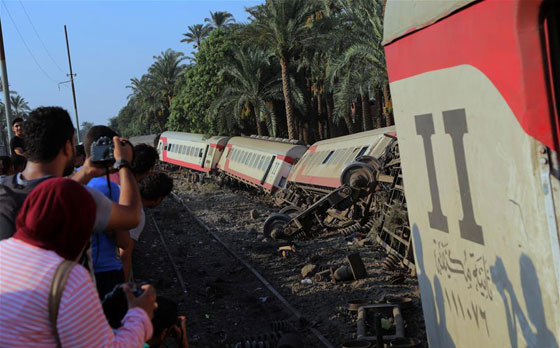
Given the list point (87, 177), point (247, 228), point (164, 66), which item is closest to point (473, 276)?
point (87, 177)

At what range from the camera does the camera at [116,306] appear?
2.83 metres

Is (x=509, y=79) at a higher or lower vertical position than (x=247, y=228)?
higher

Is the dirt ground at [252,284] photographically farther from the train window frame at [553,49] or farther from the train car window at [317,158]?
the train window frame at [553,49]

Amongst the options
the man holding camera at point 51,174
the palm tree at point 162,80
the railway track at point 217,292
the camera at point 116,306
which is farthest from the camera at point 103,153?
the palm tree at point 162,80

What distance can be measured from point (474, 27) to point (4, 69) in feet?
59.7

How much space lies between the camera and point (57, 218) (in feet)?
7.86

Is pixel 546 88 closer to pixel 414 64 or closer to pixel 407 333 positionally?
pixel 414 64

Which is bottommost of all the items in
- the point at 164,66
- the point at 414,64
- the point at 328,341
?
the point at 328,341

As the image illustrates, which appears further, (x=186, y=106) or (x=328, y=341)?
(x=186, y=106)

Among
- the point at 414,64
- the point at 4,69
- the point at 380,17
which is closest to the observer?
the point at 414,64

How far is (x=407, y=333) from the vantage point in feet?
27.1

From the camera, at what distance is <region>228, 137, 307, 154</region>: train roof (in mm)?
26344

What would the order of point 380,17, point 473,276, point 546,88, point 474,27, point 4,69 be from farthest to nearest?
1. point 380,17
2. point 4,69
3. point 473,276
4. point 474,27
5. point 546,88

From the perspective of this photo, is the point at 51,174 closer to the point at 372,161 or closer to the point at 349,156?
the point at 372,161
